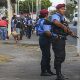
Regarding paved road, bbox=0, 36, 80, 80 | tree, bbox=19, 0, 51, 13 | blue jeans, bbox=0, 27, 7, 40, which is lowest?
tree, bbox=19, 0, 51, 13

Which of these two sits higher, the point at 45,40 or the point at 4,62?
the point at 45,40

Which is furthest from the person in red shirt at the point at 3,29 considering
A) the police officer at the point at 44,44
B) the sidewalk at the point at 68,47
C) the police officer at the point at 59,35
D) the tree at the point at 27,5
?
the tree at the point at 27,5

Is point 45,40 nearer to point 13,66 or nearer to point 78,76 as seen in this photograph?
point 78,76

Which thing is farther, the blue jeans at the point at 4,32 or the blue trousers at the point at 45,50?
the blue jeans at the point at 4,32

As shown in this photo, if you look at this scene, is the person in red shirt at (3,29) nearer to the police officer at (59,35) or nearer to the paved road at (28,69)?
the paved road at (28,69)

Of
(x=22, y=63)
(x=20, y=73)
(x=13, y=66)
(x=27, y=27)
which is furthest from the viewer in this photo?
(x=27, y=27)

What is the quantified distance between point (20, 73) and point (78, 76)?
1.65m

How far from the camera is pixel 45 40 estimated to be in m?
12.2

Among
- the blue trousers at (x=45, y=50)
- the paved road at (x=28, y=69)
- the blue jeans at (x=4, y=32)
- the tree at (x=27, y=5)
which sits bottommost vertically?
the tree at (x=27, y=5)

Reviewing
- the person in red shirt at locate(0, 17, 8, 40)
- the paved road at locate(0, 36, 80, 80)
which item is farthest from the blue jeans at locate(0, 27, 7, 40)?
the paved road at locate(0, 36, 80, 80)

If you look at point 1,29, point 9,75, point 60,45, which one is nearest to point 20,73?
point 9,75

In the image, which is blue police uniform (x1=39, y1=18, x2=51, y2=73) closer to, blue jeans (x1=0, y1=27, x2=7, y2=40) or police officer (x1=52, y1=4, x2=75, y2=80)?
police officer (x1=52, y1=4, x2=75, y2=80)

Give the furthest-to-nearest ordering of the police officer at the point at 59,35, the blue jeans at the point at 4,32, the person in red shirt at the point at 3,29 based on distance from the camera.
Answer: the blue jeans at the point at 4,32 < the person in red shirt at the point at 3,29 < the police officer at the point at 59,35

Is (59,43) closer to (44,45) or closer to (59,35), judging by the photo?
(59,35)
